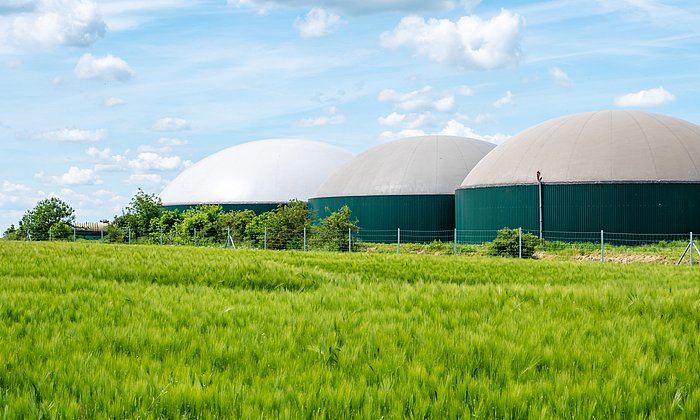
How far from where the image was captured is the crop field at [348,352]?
168 inches

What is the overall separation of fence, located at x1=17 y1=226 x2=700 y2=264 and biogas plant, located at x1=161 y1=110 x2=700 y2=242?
0.36m

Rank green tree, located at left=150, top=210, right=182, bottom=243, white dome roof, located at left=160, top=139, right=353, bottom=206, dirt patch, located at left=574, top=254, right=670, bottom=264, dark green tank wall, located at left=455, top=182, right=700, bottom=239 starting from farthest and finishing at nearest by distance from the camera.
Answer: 1. white dome roof, located at left=160, top=139, right=353, bottom=206
2. green tree, located at left=150, top=210, right=182, bottom=243
3. dark green tank wall, located at left=455, top=182, right=700, bottom=239
4. dirt patch, located at left=574, top=254, right=670, bottom=264

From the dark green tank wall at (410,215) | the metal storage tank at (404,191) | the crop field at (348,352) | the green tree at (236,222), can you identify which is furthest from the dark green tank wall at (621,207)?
the crop field at (348,352)

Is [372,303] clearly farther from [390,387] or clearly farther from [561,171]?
[561,171]

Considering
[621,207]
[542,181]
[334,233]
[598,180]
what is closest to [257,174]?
[334,233]

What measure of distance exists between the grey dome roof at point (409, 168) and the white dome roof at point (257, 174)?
12.0m

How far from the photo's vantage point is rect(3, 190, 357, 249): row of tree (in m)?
36.7

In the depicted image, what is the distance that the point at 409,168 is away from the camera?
4631 cm

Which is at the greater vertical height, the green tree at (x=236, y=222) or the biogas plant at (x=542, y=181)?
the biogas plant at (x=542, y=181)

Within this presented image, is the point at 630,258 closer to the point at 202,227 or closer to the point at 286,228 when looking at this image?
the point at 286,228

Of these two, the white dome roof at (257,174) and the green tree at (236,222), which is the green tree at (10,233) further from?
the green tree at (236,222)

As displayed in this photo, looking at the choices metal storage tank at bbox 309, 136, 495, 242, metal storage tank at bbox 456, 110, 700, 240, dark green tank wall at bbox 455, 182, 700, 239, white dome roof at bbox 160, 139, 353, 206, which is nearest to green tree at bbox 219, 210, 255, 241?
metal storage tank at bbox 309, 136, 495, 242

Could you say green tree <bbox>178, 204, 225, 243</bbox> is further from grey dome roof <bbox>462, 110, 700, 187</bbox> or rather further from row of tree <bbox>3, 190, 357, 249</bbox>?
grey dome roof <bbox>462, 110, 700, 187</bbox>

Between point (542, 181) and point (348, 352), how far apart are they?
3188 cm
